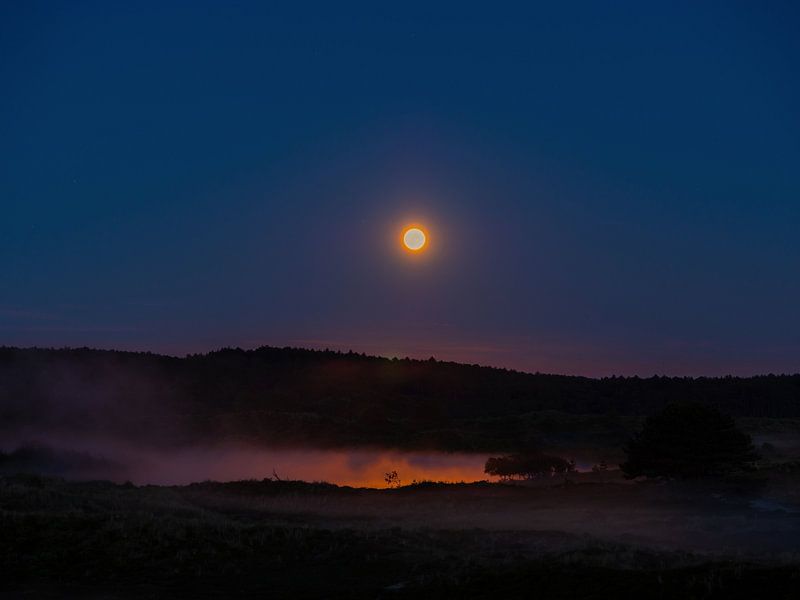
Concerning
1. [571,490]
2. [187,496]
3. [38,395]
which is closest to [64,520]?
[187,496]

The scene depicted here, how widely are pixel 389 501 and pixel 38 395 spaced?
84.0 meters

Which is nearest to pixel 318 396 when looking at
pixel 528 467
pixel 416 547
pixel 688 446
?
pixel 528 467

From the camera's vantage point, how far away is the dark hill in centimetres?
7725

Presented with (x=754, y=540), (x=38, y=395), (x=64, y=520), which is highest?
(x=38, y=395)

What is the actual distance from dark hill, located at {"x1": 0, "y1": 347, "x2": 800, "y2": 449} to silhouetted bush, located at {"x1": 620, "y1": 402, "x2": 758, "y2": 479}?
31749 mm

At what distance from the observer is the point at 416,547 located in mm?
18859

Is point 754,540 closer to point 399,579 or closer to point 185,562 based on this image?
point 399,579

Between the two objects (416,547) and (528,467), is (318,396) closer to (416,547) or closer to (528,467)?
(528,467)

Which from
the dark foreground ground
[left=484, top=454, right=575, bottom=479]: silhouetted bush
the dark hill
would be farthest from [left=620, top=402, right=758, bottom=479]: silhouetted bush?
the dark hill

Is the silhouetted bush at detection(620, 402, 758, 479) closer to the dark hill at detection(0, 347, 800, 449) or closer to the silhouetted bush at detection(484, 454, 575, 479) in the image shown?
the silhouetted bush at detection(484, 454, 575, 479)

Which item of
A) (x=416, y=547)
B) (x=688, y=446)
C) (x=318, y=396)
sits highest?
(x=318, y=396)

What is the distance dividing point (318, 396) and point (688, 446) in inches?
3388

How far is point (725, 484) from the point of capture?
31.9m

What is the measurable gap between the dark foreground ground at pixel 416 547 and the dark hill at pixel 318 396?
127 ft
